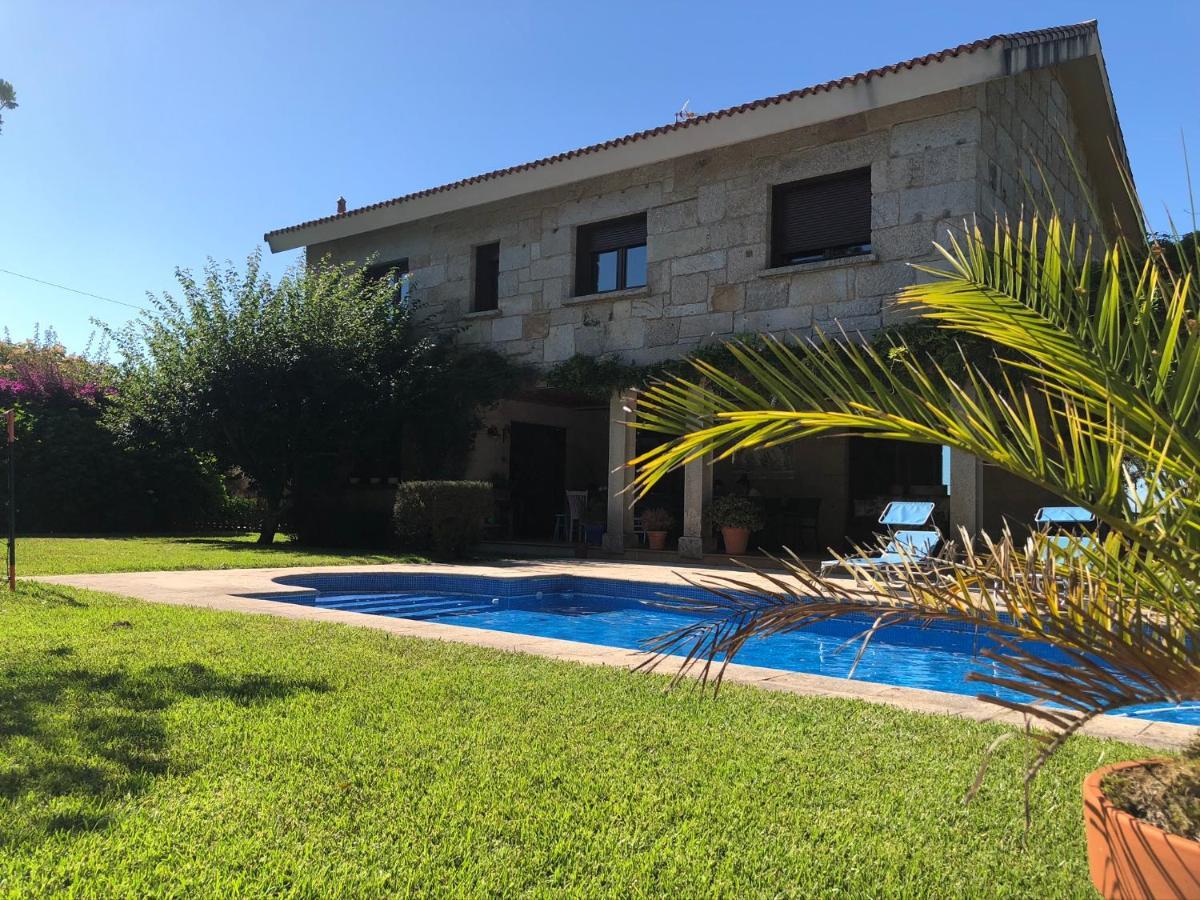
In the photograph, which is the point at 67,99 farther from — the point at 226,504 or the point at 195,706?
the point at 195,706

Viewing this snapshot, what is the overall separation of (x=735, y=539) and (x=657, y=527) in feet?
4.77

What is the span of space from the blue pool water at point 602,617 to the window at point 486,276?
6.60 meters

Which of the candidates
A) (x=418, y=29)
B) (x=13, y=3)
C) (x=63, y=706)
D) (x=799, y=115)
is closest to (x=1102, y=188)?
(x=799, y=115)

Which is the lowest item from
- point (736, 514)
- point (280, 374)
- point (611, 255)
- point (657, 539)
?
point (657, 539)

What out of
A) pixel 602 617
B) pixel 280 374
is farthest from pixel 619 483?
pixel 280 374

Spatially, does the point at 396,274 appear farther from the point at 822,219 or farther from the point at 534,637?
the point at 534,637

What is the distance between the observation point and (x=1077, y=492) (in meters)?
1.96

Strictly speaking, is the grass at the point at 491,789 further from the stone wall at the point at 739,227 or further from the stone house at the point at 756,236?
the stone house at the point at 756,236

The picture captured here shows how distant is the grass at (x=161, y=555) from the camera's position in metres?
10.3

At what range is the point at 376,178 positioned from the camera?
19703 mm

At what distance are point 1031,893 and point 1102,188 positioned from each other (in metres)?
16.4

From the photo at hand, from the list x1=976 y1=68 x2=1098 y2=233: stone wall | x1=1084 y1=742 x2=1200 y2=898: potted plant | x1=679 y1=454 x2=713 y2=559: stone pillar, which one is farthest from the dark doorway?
x1=1084 y1=742 x2=1200 y2=898: potted plant

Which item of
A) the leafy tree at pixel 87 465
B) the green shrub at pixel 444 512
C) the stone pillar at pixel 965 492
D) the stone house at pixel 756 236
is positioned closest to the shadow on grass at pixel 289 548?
the green shrub at pixel 444 512

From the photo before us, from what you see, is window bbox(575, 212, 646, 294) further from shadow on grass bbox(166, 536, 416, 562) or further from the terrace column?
shadow on grass bbox(166, 536, 416, 562)
